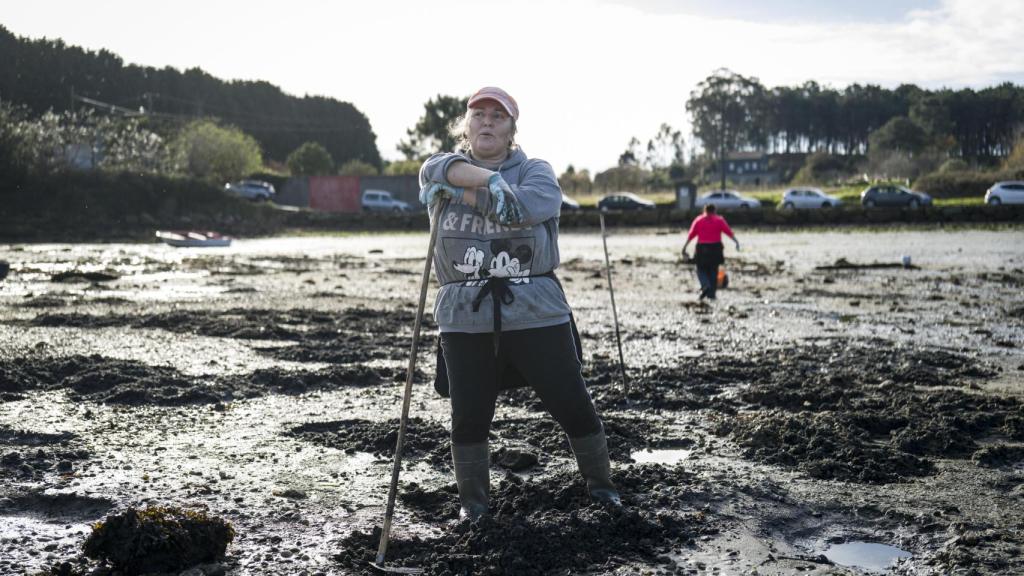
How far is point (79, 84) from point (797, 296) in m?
95.3

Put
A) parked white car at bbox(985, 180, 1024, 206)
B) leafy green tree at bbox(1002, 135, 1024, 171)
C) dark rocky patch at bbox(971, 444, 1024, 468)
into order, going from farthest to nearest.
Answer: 1. leafy green tree at bbox(1002, 135, 1024, 171)
2. parked white car at bbox(985, 180, 1024, 206)
3. dark rocky patch at bbox(971, 444, 1024, 468)

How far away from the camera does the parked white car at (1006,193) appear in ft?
151

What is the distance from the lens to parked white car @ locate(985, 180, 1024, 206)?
46.1m

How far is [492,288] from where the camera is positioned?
162 inches

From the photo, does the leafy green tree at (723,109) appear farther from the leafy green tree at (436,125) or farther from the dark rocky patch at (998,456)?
the dark rocky patch at (998,456)

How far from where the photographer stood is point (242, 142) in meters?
64.9

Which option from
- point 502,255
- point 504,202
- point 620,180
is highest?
point 620,180

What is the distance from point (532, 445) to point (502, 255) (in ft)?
6.62

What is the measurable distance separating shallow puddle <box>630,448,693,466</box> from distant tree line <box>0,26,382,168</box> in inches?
2731

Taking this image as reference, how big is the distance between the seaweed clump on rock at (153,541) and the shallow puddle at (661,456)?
2486 mm

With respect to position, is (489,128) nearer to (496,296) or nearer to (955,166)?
(496,296)

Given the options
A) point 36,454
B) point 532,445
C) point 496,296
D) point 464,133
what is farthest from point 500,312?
point 36,454

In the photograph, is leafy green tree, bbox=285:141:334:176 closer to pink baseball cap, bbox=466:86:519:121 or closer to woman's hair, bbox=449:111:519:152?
woman's hair, bbox=449:111:519:152

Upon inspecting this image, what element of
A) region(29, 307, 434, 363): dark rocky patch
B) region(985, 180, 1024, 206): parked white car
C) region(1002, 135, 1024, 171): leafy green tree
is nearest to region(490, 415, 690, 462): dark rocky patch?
region(29, 307, 434, 363): dark rocky patch
